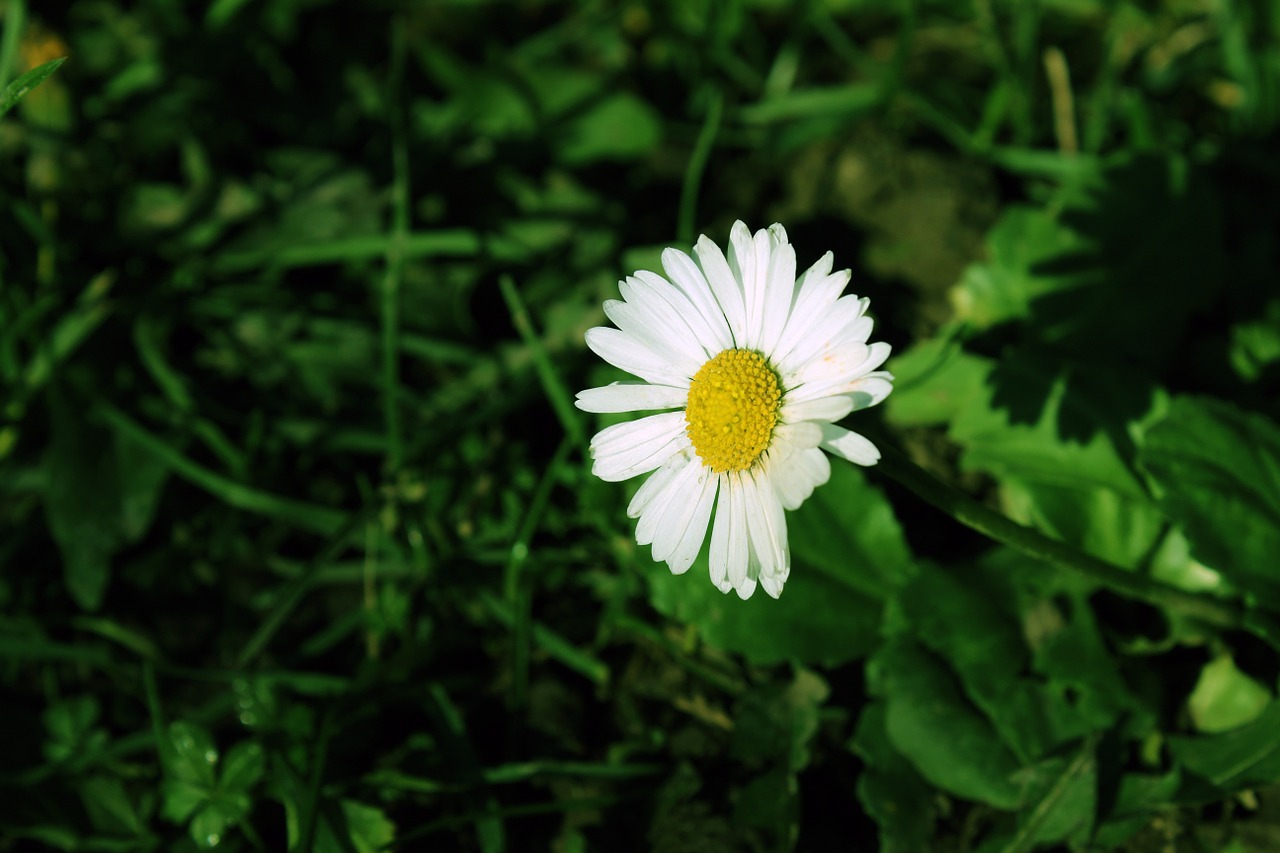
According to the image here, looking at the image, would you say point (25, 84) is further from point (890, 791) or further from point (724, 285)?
point (890, 791)

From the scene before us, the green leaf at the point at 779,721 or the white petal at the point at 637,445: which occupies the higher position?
the white petal at the point at 637,445

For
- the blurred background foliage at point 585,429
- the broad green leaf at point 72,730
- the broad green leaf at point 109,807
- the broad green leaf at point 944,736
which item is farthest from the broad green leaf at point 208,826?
the broad green leaf at point 944,736

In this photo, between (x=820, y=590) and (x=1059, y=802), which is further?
(x=820, y=590)

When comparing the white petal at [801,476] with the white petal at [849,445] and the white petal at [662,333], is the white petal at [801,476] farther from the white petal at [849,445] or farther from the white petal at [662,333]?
the white petal at [662,333]

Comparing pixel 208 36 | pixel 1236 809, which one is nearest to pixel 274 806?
pixel 1236 809

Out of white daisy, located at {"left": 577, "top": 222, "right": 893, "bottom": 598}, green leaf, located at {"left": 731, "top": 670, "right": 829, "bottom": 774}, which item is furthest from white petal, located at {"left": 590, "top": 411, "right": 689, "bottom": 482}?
green leaf, located at {"left": 731, "top": 670, "right": 829, "bottom": 774}

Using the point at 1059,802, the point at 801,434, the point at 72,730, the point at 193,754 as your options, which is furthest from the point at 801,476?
the point at 72,730

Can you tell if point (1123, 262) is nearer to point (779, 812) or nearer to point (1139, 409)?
point (1139, 409)
